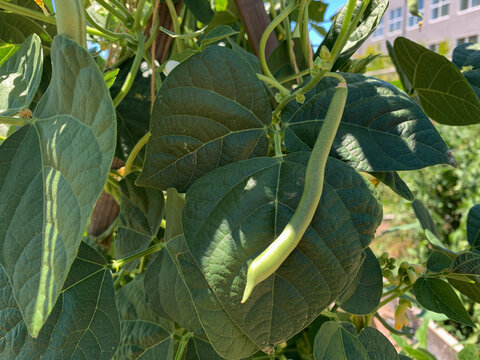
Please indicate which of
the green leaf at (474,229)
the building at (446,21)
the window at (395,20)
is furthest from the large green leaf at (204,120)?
the window at (395,20)

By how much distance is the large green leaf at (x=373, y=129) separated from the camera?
0.33 meters

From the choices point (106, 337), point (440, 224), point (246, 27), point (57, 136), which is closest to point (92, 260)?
point (106, 337)

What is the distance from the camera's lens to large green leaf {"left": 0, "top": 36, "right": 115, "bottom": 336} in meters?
0.21

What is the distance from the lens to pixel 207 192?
0.31m

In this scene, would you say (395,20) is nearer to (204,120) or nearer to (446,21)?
(446,21)

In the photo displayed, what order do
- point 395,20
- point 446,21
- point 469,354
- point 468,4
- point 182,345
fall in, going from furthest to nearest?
point 395,20 < point 446,21 < point 468,4 < point 469,354 < point 182,345

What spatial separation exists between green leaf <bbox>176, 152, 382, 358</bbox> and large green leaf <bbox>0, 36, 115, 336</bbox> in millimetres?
94

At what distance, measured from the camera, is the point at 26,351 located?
1.15ft

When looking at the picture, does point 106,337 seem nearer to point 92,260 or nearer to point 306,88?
point 92,260

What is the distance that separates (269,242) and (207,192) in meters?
Result: 0.06

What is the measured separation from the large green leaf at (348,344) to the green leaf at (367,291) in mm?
37

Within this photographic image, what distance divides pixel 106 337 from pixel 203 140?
180mm

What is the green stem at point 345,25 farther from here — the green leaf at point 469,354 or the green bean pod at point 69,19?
the green leaf at point 469,354

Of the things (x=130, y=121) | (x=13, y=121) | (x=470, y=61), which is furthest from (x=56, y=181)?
(x=470, y=61)
